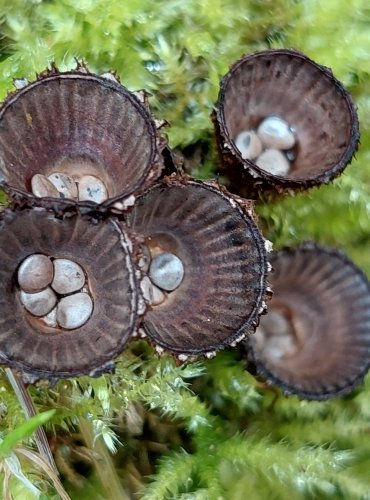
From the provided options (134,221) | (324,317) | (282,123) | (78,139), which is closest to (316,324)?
(324,317)

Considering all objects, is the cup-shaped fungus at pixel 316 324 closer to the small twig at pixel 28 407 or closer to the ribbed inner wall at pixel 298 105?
the ribbed inner wall at pixel 298 105

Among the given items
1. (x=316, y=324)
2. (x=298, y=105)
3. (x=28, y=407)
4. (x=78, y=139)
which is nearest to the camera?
(x=28, y=407)

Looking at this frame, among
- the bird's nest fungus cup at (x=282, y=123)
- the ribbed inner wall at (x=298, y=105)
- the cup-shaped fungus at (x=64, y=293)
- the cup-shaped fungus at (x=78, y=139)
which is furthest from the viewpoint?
the ribbed inner wall at (x=298, y=105)

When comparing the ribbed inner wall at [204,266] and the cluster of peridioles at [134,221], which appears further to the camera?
the ribbed inner wall at [204,266]

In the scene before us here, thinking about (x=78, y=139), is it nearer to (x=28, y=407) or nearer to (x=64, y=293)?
(x=64, y=293)

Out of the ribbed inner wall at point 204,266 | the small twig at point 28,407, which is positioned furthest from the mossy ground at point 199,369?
the ribbed inner wall at point 204,266

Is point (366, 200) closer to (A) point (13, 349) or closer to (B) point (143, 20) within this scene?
(B) point (143, 20)

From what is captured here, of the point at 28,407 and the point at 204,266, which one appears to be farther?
the point at 204,266
